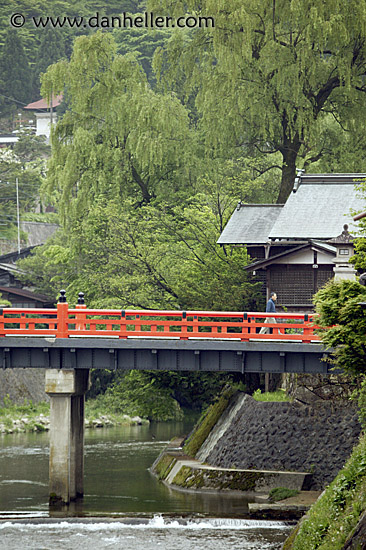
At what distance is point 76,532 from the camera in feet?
90.6

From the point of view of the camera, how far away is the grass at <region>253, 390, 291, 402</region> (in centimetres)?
3597

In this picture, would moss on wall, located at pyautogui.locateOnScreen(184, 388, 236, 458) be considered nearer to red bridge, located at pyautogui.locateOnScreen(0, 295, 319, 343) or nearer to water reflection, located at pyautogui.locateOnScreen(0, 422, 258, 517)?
water reflection, located at pyautogui.locateOnScreen(0, 422, 258, 517)

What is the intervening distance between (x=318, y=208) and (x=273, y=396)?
32.8 feet

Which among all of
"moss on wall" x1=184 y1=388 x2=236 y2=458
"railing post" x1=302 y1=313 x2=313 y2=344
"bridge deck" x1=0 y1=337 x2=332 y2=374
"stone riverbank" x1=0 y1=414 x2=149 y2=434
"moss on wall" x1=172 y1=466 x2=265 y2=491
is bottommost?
"stone riverbank" x1=0 y1=414 x2=149 y2=434

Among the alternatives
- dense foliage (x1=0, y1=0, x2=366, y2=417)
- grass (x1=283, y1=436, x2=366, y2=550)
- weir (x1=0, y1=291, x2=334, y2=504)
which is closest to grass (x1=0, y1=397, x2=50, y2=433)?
dense foliage (x1=0, y1=0, x2=366, y2=417)

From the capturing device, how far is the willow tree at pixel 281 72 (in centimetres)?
4841

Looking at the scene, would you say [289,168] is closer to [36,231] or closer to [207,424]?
[207,424]

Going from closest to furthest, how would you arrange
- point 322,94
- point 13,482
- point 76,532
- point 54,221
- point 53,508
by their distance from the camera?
point 76,532 < point 53,508 < point 13,482 < point 322,94 < point 54,221

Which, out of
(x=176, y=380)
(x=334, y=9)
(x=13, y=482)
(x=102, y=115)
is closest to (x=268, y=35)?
(x=334, y=9)

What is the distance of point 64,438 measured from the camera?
107 ft

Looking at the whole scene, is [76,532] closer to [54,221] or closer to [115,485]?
[115,485]

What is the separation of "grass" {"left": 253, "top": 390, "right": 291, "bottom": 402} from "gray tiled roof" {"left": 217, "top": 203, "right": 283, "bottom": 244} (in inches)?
329

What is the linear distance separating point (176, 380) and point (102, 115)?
20.2 m

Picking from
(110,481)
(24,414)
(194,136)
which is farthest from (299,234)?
(24,414)
